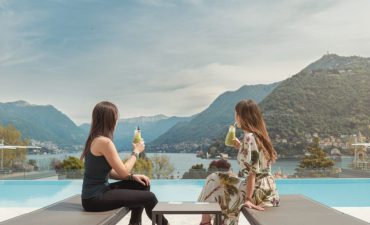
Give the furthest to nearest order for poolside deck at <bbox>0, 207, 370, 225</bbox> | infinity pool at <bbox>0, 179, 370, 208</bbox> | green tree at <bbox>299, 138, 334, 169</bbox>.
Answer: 1. green tree at <bbox>299, 138, 334, 169</bbox>
2. infinity pool at <bbox>0, 179, 370, 208</bbox>
3. poolside deck at <bbox>0, 207, 370, 225</bbox>

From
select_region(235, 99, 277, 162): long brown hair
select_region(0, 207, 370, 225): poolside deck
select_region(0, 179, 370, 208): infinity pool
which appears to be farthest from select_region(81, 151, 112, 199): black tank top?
select_region(0, 179, 370, 208): infinity pool

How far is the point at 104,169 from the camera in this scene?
135 inches

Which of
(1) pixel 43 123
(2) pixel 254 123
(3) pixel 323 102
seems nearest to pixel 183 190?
(2) pixel 254 123

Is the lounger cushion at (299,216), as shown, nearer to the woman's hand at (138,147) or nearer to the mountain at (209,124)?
the woman's hand at (138,147)

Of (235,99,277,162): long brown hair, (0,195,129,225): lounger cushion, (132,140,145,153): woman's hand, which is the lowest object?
(0,195,129,225): lounger cushion

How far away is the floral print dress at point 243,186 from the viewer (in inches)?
137

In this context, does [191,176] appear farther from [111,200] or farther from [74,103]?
[74,103]

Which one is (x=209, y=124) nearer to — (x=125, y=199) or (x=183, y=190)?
(x=183, y=190)

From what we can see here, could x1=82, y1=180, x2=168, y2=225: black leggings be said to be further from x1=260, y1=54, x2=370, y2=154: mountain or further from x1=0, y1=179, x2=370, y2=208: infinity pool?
x1=260, y1=54, x2=370, y2=154: mountain

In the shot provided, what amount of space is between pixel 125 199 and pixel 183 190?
27.0ft

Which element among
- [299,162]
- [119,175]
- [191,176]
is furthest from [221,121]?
[119,175]

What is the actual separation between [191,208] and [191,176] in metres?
10.3

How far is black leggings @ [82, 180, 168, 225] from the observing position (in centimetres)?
347

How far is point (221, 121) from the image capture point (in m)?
54.9
